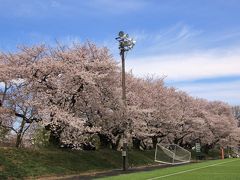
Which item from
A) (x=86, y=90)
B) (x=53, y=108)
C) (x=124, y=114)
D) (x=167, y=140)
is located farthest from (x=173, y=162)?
(x=167, y=140)

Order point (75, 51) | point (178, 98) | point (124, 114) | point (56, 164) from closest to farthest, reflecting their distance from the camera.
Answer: point (56, 164)
point (75, 51)
point (124, 114)
point (178, 98)

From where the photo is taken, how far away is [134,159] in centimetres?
4719

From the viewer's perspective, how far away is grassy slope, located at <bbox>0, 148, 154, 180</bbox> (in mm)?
25719

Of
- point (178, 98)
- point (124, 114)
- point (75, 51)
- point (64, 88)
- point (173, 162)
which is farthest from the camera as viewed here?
point (178, 98)

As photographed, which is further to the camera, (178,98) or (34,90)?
(178,98)

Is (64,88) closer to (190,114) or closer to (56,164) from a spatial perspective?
(56,164)

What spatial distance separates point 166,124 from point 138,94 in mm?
9683

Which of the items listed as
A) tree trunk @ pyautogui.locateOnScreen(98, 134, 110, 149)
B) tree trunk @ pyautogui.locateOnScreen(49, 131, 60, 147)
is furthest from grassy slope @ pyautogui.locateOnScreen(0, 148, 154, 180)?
tree trunk @ pyautogui.locateOnScreen(98, 134, 110, 149)

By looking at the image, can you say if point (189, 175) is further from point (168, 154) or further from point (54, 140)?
point (168, 154)

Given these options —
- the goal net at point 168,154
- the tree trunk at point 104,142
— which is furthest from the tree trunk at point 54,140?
the goal net at point 168,154

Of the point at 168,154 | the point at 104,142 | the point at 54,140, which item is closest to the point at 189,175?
the point at 54,140

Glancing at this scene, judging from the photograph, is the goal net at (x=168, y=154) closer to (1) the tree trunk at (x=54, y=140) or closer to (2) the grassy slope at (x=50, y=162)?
(2) the grassy slope at (x=50, y=162)

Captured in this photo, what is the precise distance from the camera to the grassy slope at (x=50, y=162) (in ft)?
84.4

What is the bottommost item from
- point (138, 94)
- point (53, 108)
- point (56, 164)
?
point (56, 164)
